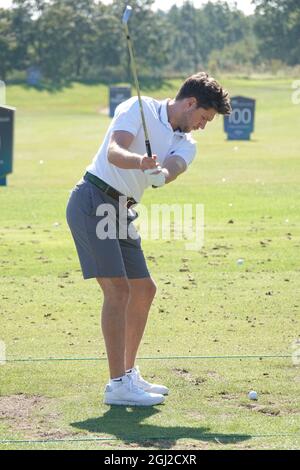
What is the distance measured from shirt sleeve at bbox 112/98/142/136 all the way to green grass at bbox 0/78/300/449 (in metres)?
1.65

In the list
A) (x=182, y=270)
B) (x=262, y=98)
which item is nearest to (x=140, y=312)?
(x=182, y=270)

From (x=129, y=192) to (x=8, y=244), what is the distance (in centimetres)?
762

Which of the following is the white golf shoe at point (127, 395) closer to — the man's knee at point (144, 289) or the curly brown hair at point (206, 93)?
the man's knee at point (144, 289)

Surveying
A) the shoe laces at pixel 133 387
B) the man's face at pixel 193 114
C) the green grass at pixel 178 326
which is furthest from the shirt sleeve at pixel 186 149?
the green grass at pixel 178 326

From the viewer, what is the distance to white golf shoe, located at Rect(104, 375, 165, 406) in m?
6.66

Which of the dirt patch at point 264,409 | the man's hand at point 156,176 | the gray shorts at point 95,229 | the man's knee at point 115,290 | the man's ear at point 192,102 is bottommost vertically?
the dirt patch at point 264,409

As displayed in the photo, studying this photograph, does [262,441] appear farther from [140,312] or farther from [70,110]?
[70,110]

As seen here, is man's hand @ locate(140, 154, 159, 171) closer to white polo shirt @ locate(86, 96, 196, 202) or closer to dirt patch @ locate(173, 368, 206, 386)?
white polo shirt @ locate(86, 96, 196, 202)

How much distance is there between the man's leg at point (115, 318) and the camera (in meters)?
6.68

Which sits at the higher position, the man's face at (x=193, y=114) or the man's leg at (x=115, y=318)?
the man's face at (x=193, y=114)

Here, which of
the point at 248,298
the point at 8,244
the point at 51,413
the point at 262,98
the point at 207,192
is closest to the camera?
the point at 51,413

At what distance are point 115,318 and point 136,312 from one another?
39cm

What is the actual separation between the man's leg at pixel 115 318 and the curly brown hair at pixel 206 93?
1.14 meters

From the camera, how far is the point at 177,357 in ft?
26.0
